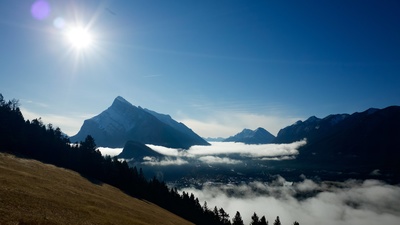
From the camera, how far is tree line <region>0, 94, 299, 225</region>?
427ft

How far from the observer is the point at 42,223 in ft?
129

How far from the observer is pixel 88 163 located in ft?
452

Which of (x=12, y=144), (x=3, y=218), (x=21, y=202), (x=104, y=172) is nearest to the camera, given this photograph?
(x=3, y=218)

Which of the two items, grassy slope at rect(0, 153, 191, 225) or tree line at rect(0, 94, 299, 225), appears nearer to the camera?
grassy slope at rect(0, 153, 191, 225)

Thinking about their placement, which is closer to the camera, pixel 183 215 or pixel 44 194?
pixel 44 194

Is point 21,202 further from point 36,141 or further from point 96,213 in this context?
point 36,141

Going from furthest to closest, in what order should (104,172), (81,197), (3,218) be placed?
(104,172), (81,197), (3,218)

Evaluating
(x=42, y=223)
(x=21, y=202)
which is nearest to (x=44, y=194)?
(x=21, y=202)

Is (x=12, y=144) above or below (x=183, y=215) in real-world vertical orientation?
above

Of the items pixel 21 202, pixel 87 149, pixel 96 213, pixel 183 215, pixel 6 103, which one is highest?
pixel 6 103

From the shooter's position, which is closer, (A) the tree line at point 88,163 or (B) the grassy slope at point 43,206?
(B) the grassy slope at point 43,206

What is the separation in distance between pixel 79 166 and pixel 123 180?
2395cm

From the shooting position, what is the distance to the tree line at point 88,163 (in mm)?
130250

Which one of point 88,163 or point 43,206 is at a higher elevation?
point 88,163
